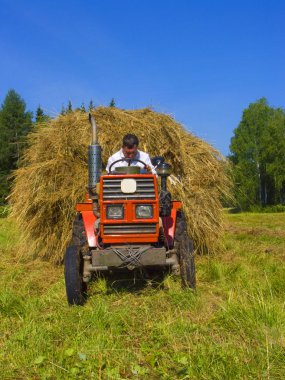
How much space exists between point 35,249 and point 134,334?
3761 millimetres

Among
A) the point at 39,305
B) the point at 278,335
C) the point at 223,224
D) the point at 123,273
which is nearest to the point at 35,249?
the point at 123,273

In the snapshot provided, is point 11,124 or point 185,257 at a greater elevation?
point 11,124

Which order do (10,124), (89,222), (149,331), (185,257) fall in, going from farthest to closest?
1. (10,124)
2. (89,222)
3. (185,257)
4. (149,331)

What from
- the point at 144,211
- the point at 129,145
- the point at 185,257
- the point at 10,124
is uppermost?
the point at 10,124

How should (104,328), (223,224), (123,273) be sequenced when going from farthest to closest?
(223,224) → (123,273) → (104,328)

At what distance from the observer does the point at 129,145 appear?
559cm

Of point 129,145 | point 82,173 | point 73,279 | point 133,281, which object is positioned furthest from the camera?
point 82,173

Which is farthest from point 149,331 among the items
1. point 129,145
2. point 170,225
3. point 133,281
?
point 129,145

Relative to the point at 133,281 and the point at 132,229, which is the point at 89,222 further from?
the point at 133,281

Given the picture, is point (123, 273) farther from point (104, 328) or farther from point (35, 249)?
point (104, 328)

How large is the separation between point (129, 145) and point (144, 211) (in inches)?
48.6

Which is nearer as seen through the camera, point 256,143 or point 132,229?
point 132,229

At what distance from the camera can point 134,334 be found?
12.7 ft

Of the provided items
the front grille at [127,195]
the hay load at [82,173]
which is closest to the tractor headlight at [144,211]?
the front grille at [127,195]
